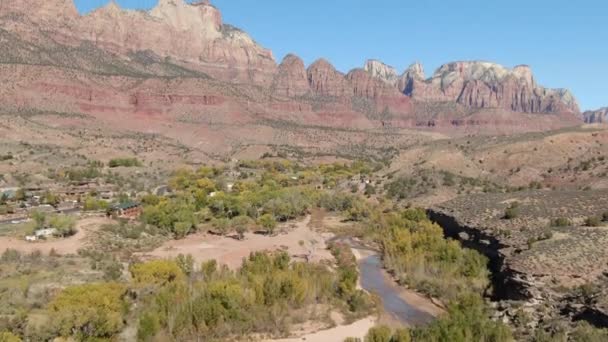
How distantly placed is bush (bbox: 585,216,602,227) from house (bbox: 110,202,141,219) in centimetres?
5146

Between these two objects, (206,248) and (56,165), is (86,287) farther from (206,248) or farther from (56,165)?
(56,165)

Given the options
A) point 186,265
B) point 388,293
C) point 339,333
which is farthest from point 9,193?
point 339,333

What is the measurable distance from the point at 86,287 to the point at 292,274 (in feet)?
41.7

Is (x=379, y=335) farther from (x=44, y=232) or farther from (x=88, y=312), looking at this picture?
(x=44, y=232)

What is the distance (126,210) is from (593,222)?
2121 inches

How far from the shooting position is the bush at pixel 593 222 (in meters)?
42.6

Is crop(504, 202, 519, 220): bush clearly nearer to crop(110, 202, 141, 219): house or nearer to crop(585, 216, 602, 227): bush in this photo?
crop(585, 216, 602, 227): bush

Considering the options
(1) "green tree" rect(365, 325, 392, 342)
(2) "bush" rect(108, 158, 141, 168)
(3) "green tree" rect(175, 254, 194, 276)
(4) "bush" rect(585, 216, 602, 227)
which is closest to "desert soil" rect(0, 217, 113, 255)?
(3) "green tree" rect(175, 254, 194, 276)

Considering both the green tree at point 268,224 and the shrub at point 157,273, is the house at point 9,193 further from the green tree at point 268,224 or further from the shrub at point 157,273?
the shrub at point 157,273

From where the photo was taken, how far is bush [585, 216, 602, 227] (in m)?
42.6

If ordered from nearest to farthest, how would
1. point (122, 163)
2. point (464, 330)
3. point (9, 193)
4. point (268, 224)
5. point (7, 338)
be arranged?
point (7, 338)
point (464, 330)
point (268, 224)
point (9, 193)
point (122, 163)

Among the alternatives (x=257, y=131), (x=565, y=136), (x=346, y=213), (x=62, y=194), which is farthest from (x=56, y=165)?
(x=565, y=136)

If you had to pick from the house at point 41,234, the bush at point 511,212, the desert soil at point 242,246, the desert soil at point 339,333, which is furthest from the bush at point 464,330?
the house at point 41,234

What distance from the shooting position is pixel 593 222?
42.8 meters
